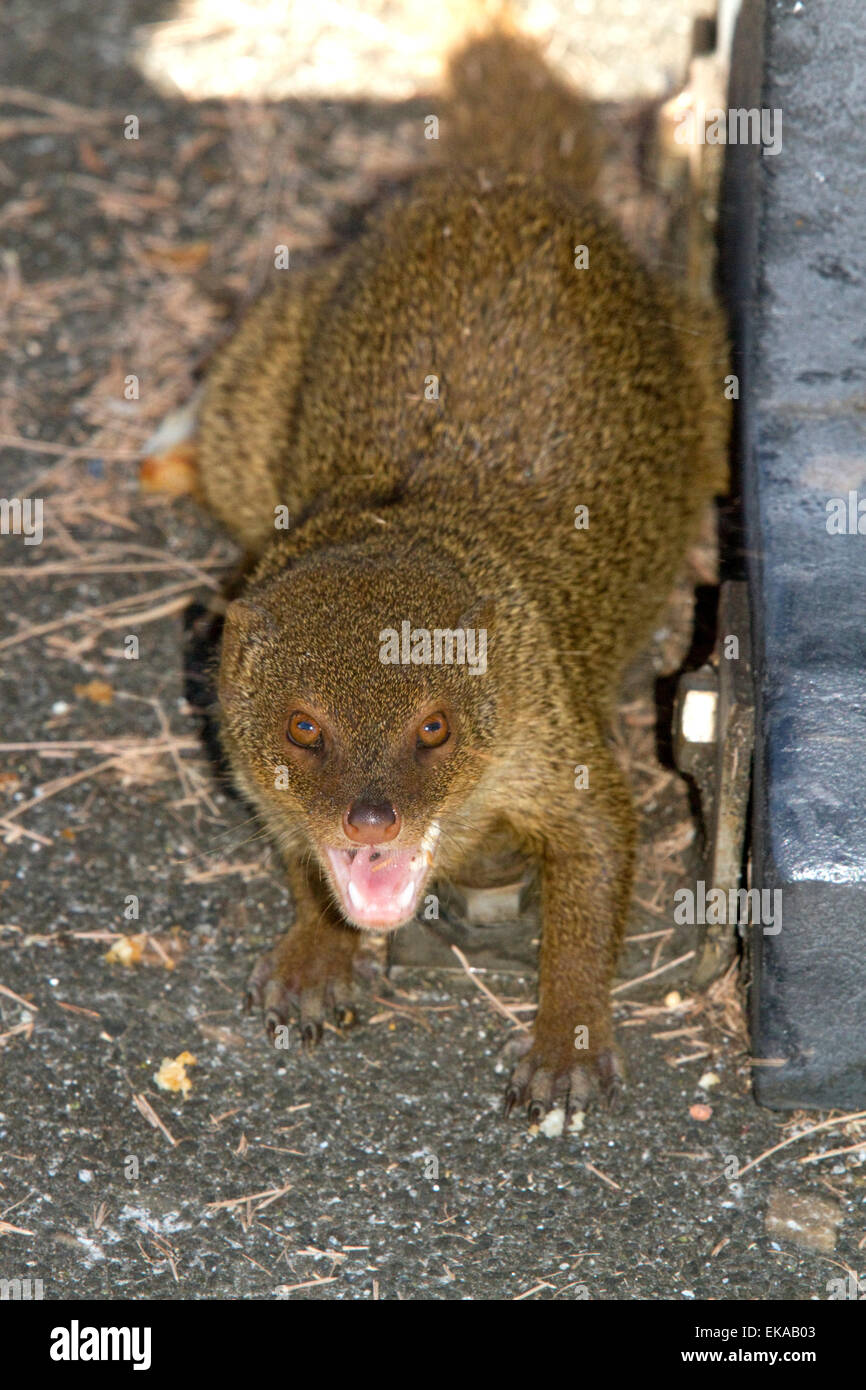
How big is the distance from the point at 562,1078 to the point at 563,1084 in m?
0.02

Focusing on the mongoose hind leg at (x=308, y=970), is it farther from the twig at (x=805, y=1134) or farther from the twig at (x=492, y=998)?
the twig at (x=805, y=1134)

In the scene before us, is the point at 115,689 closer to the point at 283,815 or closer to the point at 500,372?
the point at 283,815

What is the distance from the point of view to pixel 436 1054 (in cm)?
421

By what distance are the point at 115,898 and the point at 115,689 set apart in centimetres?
80

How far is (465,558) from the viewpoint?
4.10m

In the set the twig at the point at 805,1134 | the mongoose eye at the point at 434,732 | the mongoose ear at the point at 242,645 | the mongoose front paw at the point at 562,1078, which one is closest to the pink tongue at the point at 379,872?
the mongoose eye at the point at 434,732

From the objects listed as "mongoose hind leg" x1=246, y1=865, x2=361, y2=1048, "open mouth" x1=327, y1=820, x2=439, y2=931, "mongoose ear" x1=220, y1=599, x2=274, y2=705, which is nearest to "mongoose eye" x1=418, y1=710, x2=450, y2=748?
"open mouth" x1=327, y1=820, x2=439, y2=931

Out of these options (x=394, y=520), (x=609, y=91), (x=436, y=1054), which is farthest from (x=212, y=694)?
(x=609, y=91)

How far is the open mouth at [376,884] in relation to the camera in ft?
12.6

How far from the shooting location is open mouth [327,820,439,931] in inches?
151

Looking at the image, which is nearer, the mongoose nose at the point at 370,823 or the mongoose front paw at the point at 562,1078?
the mongoose nose at the point at 370,823

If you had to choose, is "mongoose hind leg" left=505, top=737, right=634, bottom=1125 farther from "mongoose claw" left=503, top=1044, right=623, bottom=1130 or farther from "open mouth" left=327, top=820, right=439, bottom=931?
"open mouth" left=327, top=820, right=439, bottom=931

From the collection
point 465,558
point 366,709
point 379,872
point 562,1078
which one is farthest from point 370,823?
point 562,1078

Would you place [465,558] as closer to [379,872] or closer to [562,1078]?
[379,872]
